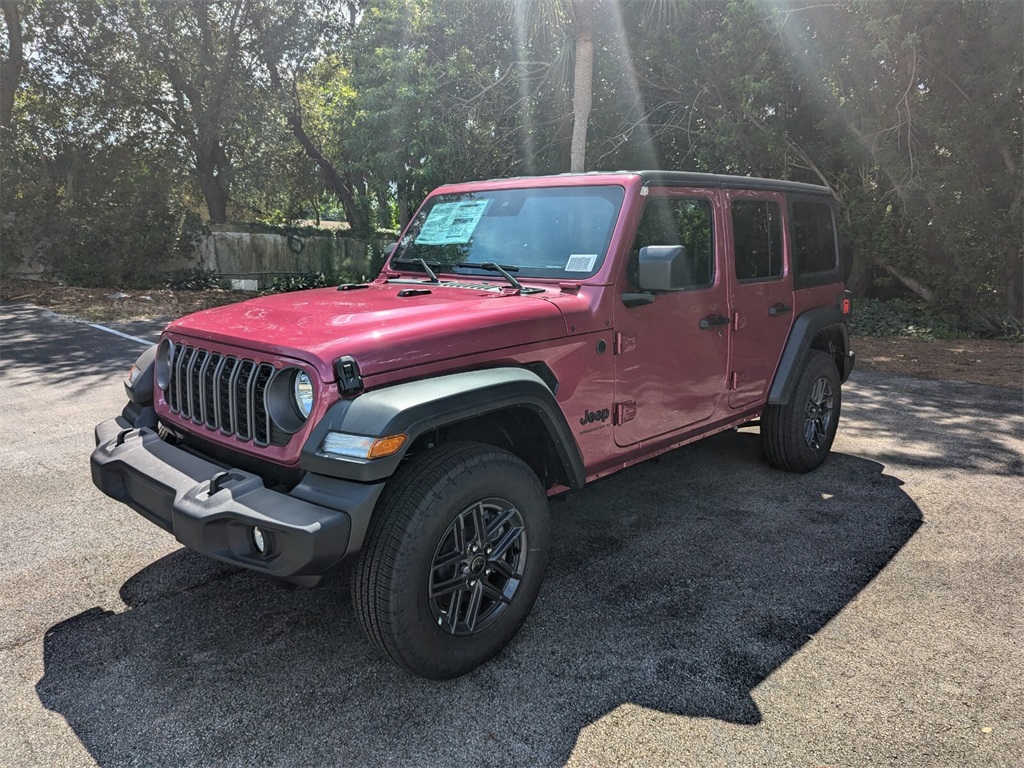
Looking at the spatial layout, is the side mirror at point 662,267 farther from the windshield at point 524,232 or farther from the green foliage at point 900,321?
the green foliage at point 900,321

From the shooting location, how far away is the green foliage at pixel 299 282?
1750cm

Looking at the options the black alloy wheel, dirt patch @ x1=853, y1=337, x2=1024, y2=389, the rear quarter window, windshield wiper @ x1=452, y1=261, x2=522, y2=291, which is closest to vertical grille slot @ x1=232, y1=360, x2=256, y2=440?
the black alloy wheel

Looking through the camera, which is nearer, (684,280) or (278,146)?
(684,280)

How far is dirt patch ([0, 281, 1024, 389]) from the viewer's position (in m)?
9.00

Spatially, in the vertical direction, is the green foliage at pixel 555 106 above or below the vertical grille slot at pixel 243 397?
above

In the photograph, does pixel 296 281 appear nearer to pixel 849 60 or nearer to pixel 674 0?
pixel 674 0

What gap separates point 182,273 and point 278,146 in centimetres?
573

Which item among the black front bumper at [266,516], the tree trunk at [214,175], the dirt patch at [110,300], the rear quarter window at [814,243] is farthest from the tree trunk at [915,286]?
the tree trunk at [214,175]

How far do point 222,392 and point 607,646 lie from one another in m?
1.80

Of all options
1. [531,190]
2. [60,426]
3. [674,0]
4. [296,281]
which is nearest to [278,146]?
[296,281]

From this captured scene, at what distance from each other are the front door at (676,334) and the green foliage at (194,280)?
15413 mm

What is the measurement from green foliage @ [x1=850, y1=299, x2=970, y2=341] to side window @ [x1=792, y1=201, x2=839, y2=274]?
788 cm

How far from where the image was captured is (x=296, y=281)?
734 inches

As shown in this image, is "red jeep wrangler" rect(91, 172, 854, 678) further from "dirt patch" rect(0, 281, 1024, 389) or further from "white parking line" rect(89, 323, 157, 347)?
"white parking line" rect(89, 323, 157, 347)
